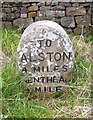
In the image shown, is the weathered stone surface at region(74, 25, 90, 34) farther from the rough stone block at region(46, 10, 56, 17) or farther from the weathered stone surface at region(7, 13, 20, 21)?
the weathered stone surface at region(7, 13, 20, 21)

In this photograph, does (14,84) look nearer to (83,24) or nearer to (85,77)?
(85,77)

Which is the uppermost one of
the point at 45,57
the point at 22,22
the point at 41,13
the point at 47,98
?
A: the point at 41,13

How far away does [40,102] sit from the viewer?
13.2ft

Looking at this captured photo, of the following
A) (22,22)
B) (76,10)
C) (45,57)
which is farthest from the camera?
(22,22)

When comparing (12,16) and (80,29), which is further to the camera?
(12,16)

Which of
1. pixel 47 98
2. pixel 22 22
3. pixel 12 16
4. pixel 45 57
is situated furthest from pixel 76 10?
pixel 47 98

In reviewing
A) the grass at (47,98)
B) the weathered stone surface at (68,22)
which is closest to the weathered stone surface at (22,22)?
the weathered stone surface at (68,22)

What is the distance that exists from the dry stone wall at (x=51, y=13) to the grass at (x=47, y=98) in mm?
1445

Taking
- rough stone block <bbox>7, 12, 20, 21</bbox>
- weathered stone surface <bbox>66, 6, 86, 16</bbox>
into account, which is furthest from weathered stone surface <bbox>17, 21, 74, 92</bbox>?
rough stone block <bbox>7, 12, 20, 21</bbox>

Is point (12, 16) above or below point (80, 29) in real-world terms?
above

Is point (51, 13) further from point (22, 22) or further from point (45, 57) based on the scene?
point (45, 57)

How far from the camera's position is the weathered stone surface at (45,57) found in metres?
4.07

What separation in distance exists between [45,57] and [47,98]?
0.37 m

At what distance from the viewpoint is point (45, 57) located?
411 cm
